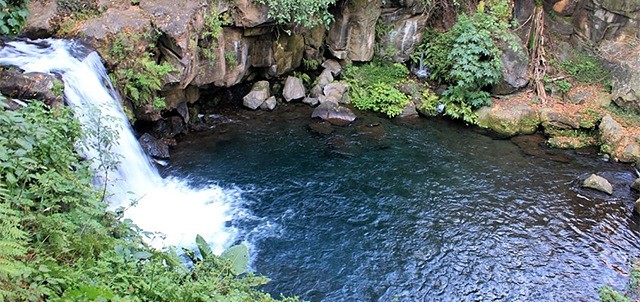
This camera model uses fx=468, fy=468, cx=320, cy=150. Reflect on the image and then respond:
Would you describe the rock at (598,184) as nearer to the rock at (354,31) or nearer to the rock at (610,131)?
the rock at (610,131)

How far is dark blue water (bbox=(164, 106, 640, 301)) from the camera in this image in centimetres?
905

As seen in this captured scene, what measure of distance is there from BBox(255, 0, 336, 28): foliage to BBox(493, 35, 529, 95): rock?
21.0 ft

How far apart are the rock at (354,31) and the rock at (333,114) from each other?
269 centimetres

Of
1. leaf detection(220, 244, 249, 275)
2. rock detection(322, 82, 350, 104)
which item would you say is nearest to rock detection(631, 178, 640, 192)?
rock detection(322, 82, 350, 104)

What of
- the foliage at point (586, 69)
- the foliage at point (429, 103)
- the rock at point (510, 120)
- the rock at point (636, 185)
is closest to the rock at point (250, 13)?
the foliage at point (429, 103)

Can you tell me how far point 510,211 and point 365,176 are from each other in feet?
12.1

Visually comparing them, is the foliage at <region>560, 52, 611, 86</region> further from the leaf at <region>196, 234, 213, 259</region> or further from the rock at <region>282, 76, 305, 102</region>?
the leaf at <region>196, 234, 213, 259</region>

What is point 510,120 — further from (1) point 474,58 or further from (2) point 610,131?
(2) point 610,131

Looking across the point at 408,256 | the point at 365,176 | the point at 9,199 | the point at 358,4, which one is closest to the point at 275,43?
the point at 358,4

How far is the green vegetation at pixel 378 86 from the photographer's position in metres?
16.7

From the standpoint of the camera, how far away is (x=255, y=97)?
15.9 m

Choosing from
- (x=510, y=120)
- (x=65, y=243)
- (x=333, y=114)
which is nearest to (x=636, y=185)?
(x=510, y=120)

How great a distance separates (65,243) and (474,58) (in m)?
14.4

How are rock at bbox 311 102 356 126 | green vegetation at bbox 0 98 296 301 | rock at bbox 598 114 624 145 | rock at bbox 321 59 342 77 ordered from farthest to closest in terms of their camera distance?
rock at bbox 321 59 342 77, rock at bbox 311 102 356 126, rock at bbox 598 114 624 145, green vegetation at bbox 0 98 296 301
